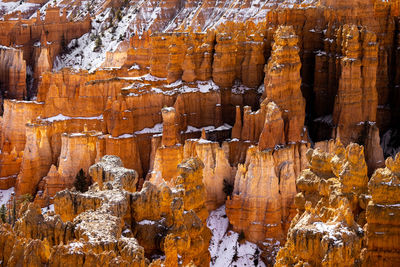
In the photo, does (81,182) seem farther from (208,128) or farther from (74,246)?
(74,246)

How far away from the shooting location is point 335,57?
48.1 meters

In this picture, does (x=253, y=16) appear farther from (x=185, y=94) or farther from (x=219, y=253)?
(x=219, y=253)

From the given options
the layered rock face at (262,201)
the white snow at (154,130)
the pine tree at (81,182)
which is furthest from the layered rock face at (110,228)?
the white snow at (154,130)

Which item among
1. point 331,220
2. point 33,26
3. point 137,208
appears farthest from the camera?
point 33,26

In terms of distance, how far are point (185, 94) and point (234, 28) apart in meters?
8.07

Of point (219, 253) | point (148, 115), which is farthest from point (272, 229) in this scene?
point (148, 115)

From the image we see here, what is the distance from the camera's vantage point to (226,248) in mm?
36781

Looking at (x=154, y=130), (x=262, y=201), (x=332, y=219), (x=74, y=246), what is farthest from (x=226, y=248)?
(x=74, y=246)

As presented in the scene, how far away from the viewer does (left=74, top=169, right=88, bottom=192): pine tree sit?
4391 centimetres

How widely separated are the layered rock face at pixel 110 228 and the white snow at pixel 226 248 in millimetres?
6008

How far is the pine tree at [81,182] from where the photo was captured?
43906 millimetres

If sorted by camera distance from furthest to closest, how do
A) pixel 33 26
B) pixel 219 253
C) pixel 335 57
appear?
pixel 33 26
pixel 335 57
pixel 219 253

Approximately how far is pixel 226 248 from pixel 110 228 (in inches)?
721

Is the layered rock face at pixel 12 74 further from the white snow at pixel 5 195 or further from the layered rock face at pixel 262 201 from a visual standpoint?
the layered rock face at pixel 262 201
